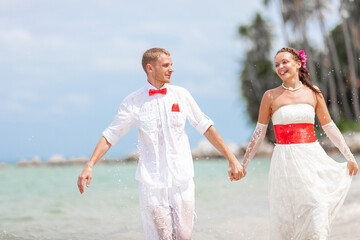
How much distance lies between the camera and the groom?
4633mm

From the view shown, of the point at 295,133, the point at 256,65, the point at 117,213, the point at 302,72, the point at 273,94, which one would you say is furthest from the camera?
the point at 256,65

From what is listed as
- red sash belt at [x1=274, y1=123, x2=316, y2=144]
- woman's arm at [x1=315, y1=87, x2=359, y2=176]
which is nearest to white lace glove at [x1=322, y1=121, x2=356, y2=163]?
woman's arm at [x1=315, y1=87, x2=359, y2=176]

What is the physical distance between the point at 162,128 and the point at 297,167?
4.67 ft

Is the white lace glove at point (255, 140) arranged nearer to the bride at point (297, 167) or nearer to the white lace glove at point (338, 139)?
the bride at point (297, 167)

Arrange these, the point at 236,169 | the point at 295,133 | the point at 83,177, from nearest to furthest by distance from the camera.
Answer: the point at 83,177 → the point at 236,169 → the point at 295,133

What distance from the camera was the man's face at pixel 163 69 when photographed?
4719 mm

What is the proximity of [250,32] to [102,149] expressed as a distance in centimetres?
4411

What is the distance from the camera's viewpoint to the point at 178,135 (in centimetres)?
468

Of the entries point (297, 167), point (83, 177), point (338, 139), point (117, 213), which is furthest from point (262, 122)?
point (117, 213)

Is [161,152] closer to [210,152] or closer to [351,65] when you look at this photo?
[351,65]

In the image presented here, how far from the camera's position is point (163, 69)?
4730 mm

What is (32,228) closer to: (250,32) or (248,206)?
(248,206)

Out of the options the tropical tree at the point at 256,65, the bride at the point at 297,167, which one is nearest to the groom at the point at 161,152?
the bride at the point at 297,167

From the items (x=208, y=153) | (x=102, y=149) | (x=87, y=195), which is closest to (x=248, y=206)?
(x=87, y=195)
